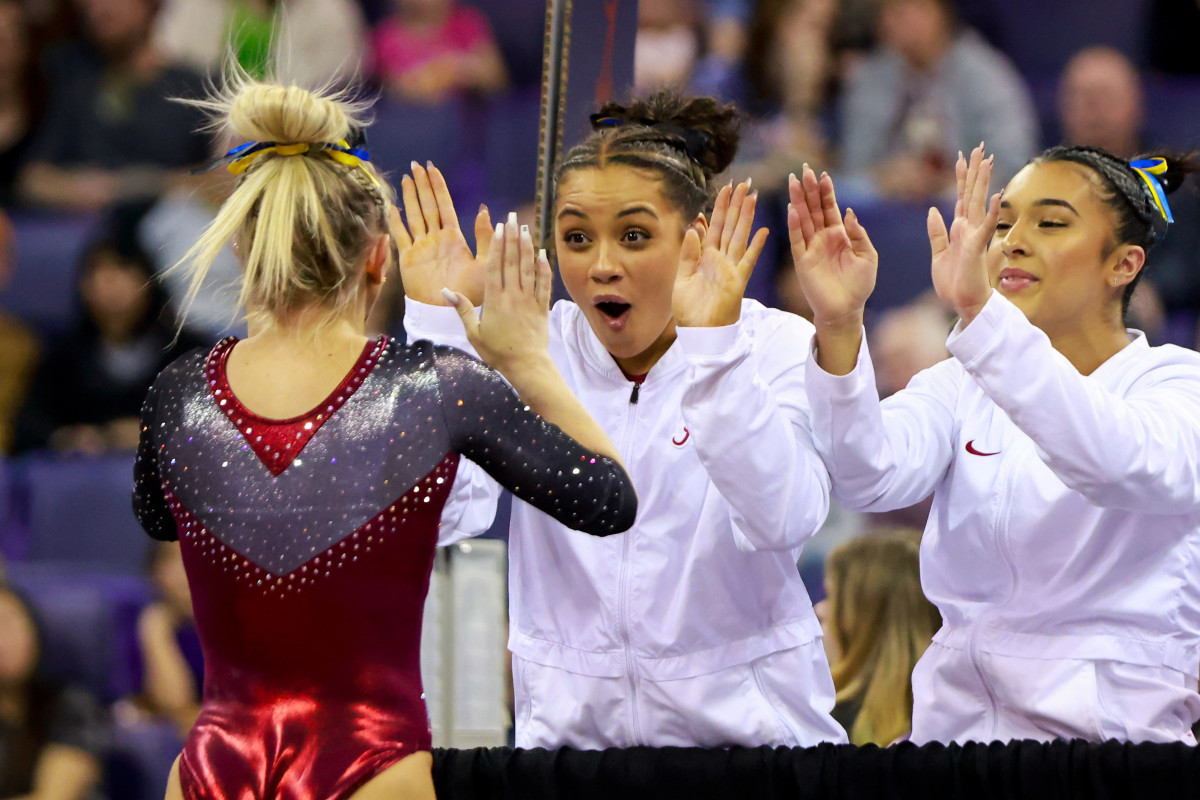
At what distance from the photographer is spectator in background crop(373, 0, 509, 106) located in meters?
5.59

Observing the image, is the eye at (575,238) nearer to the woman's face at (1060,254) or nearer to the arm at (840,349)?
the arm at (840,349)

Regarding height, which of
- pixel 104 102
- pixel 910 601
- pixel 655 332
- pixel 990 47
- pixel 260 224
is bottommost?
pixel 910 601

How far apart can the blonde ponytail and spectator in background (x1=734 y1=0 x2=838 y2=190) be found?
11.6ft

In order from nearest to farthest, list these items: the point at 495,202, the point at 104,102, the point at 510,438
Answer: the point at 510,438
the point at 495,202
the point at 104,102

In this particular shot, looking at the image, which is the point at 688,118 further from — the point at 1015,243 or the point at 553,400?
the point at 553,400

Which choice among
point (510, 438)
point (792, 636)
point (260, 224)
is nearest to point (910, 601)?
point (792, 636)

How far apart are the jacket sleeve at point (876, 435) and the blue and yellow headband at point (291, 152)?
731 mm

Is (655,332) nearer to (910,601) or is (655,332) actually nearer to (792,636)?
(792,636)

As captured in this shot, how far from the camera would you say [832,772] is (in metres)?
2.15

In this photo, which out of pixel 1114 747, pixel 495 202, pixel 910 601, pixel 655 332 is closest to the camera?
pixel 1114 747

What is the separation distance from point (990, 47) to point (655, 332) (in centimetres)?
377

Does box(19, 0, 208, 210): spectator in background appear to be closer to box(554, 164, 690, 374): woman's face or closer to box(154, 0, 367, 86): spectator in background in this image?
box(154, 0, 367, 86): spectator in background

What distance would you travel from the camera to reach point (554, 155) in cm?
254

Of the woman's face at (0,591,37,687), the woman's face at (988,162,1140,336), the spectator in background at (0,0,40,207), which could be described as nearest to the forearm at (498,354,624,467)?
the woman's face at (988,162,1140,336)
